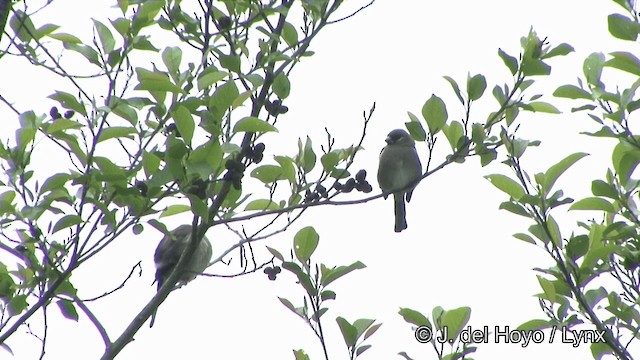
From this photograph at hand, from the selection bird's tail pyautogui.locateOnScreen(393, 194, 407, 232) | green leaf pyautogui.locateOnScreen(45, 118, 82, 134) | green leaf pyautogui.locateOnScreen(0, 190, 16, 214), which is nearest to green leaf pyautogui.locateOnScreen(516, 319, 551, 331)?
green leaf pyautogui.locateOnScreen(45, 118, 82, 134)

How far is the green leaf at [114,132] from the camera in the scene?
3049mm

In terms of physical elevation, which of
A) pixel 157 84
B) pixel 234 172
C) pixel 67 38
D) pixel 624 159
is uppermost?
pixel 67 38

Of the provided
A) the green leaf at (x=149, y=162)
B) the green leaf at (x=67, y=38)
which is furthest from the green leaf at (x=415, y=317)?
the green leaf at (x=67, y=38)

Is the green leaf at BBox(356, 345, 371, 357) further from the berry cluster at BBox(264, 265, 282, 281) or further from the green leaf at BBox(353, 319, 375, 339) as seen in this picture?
the berry cluster at BBox(264, 265, 282, 281)

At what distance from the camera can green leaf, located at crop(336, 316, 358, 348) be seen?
10.8 ft

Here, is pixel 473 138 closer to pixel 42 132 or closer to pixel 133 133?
pixel 133 133

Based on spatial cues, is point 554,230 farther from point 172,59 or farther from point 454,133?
point 172,59

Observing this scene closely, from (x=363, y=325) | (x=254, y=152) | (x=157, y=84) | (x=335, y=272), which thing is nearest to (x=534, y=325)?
(x=363, y=325)

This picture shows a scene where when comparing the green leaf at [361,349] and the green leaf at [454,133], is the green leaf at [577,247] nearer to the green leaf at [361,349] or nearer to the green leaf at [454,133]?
the green leaf at [454,133]

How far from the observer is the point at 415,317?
334cm

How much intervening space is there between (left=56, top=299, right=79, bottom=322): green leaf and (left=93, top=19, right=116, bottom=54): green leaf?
0.97 m

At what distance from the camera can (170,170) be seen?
2877 mm

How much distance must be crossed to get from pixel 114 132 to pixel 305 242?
91cm

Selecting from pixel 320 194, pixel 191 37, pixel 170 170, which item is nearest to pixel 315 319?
pixel 320 194
